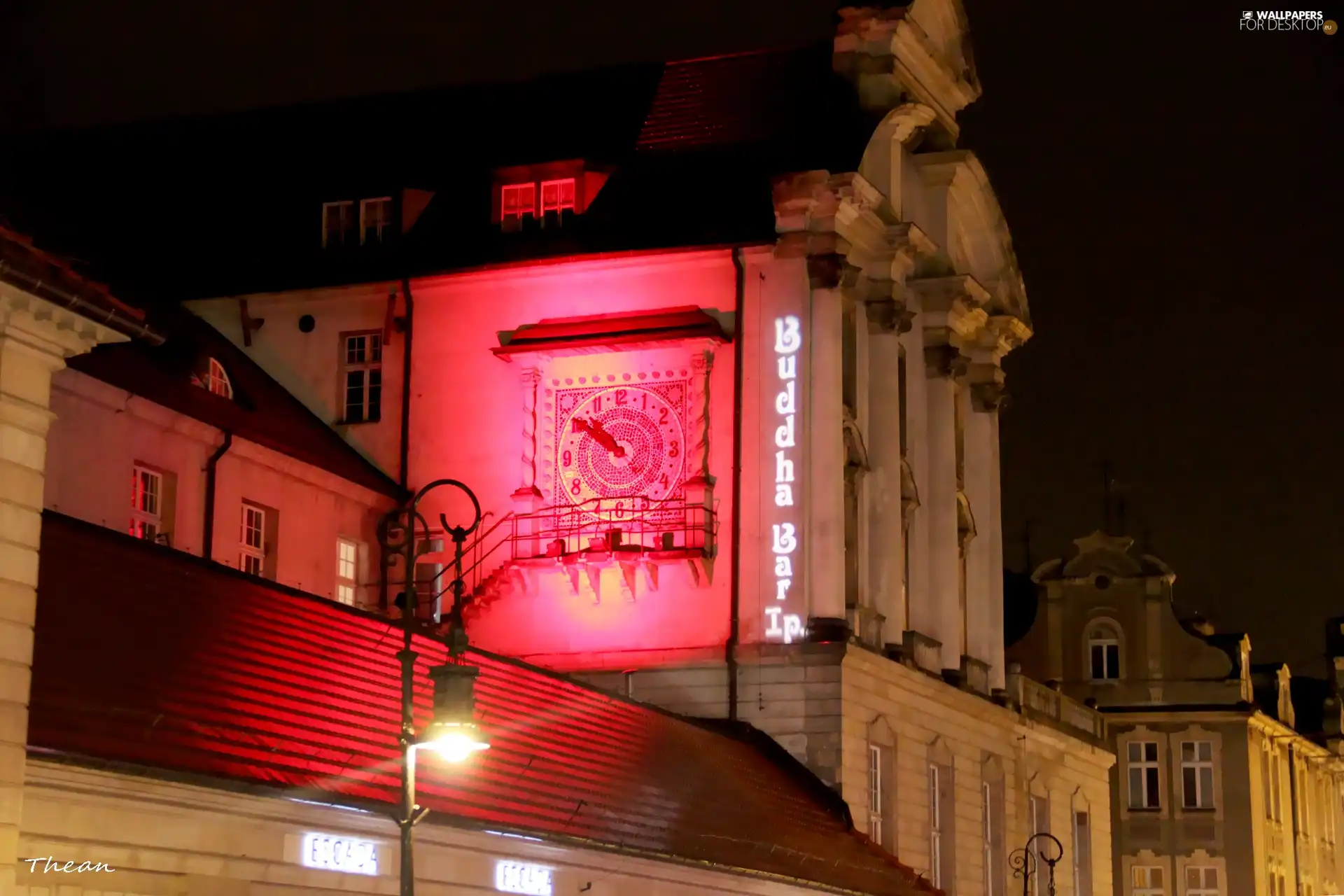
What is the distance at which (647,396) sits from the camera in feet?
169

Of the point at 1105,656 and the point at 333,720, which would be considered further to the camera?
the point at 1105,656

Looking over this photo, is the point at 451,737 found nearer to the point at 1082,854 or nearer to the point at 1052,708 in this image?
the point at 1052,708

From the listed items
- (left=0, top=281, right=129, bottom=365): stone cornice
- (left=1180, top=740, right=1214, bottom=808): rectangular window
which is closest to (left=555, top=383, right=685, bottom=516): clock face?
(left=0, top=281, right=129, bottom=365): stone cornice

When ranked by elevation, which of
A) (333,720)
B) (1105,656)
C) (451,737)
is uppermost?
(1105,656)

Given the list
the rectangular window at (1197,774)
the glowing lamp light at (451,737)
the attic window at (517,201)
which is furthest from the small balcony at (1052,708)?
the glowing lamp light at (451,737)

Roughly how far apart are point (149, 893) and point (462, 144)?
104 ft

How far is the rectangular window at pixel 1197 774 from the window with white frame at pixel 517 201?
37.4 meters

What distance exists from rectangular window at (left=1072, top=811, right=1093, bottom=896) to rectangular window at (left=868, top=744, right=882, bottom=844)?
15965 mm

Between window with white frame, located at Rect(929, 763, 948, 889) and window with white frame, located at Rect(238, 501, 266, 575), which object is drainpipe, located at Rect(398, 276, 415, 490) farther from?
window with white frame, located at Rect(929, 763, 948, 889)

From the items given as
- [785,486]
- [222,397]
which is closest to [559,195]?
[785,486]

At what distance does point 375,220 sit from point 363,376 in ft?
11.9

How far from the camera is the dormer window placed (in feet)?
159

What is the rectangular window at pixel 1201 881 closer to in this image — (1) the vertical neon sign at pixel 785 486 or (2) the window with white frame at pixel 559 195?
(1) the vertical neon sign at pixel 785 486

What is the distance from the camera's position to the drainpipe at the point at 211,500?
4638 centimetres
